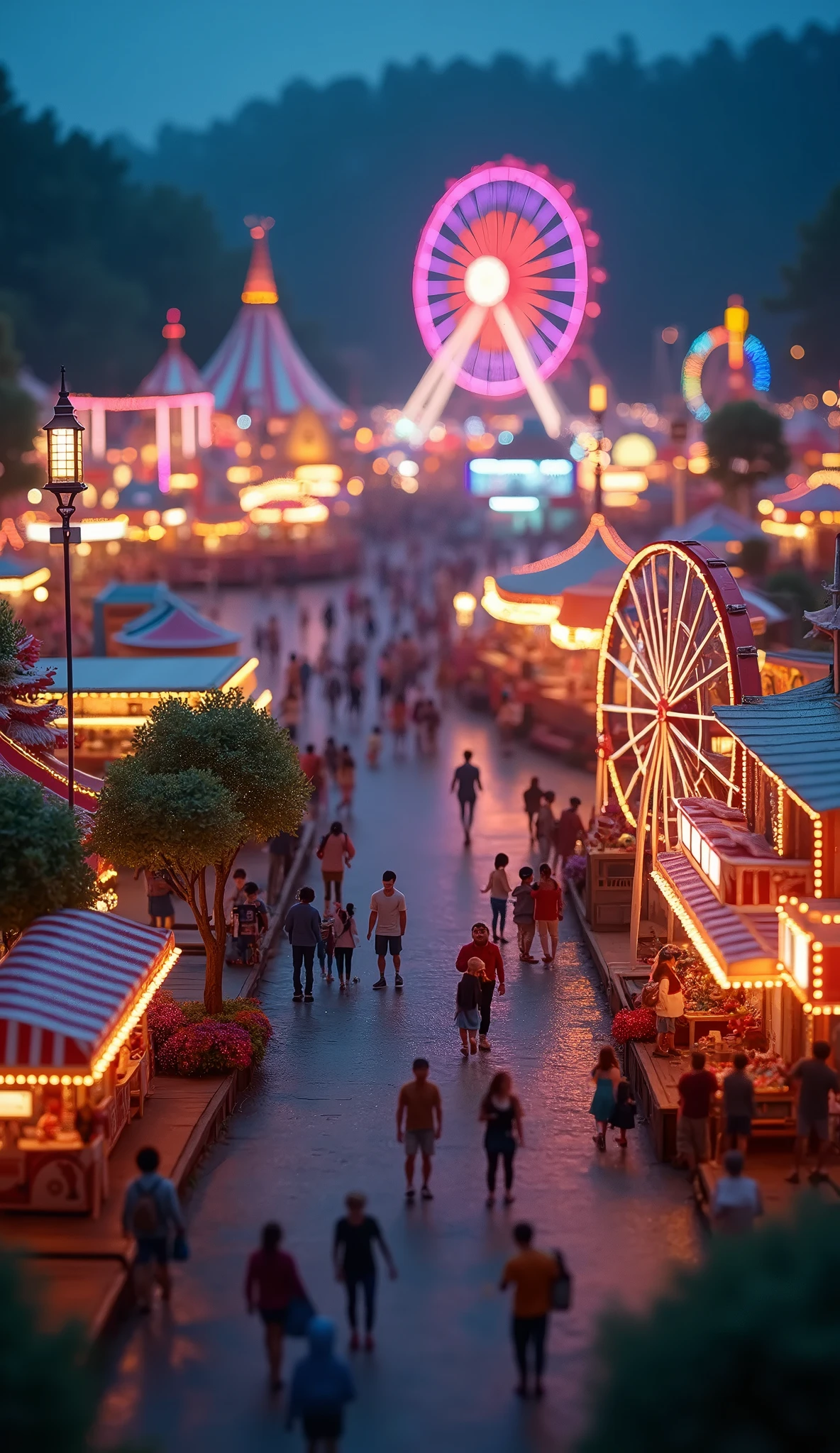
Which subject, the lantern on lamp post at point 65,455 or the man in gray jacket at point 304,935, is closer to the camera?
the lantern on lamp post at point 65,455

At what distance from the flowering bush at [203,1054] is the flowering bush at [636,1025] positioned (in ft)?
9.26

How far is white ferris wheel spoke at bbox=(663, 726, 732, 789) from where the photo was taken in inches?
596

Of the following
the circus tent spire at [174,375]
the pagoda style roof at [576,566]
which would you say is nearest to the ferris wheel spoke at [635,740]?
the pagoda style roof at [576,566]

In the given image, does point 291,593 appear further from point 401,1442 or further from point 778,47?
point 778,47

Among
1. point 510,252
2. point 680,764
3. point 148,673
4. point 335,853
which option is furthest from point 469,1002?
point 510,252

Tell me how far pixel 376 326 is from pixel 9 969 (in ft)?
540

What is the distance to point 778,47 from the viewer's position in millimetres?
171625

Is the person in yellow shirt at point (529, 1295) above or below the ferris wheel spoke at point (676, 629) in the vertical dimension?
below

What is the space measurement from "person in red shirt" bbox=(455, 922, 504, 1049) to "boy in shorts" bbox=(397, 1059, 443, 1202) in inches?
123

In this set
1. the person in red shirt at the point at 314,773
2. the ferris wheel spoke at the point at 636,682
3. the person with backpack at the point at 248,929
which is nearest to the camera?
the ferris wheel spoke at the point at 636,682

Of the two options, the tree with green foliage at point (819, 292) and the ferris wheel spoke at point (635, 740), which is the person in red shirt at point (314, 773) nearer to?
the ferris wheel spoke at point (635, 740)

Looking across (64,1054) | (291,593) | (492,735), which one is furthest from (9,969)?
(291,593)

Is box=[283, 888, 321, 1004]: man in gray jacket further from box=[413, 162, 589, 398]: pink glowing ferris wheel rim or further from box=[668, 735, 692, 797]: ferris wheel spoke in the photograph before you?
box=[413, 162, 589, 398]: pink glowing ferris wheel rim

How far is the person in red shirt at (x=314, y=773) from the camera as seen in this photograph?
2362cm
